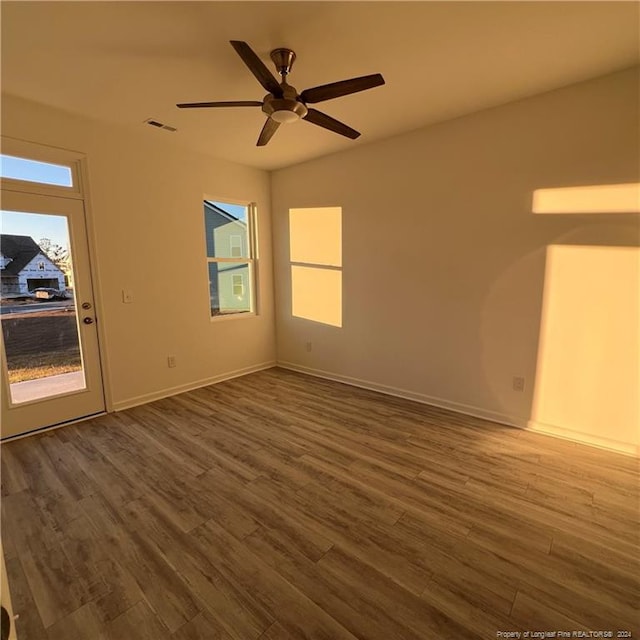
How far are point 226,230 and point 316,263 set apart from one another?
1.26 meters

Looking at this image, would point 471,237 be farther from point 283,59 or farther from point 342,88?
point 283,59

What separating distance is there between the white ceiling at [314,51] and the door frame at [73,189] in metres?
0.37

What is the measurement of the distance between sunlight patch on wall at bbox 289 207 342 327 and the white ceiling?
1.36m

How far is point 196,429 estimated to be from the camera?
118 inches

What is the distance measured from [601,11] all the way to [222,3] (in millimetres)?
2028

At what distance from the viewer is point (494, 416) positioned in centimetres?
311

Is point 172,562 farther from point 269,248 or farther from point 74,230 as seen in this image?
point 269,248

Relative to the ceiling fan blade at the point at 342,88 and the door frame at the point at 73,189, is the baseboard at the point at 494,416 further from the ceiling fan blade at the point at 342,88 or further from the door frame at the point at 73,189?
the ceiling fan blade at the point at 342,88

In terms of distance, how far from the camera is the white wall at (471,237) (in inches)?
99.4

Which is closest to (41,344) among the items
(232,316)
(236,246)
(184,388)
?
(184,388)

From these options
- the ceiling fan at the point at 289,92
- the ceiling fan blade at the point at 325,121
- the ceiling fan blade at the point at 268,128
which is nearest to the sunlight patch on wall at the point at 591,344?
the ceiling fan blade at the point at 325,121

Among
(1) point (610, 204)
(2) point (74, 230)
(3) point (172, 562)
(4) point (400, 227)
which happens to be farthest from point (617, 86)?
(2) point (74, 230)

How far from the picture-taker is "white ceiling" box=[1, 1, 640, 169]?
1806mm

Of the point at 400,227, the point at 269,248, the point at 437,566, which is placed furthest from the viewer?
the point at 269,248
